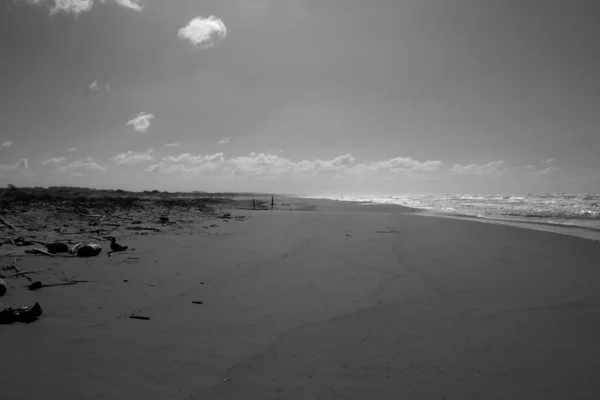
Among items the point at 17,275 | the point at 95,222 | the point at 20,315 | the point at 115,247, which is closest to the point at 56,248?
the point at 115,247

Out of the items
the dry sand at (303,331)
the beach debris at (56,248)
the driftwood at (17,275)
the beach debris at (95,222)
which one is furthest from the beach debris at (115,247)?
the beach debris at (95,222)

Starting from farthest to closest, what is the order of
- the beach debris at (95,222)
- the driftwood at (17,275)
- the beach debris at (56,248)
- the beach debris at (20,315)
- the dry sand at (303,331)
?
1. the beach debris at (95,222)
2. the beach debris at (56,248)
3. the driftwood at (17,275)
4. the beach debris at (20,315)
5. the dry sand at (303,331)

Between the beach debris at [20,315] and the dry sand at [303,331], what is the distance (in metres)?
0.15

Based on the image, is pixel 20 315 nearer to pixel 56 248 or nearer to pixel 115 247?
pixel 56 248

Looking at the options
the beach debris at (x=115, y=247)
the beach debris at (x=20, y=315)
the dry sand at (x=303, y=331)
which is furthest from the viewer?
the beach debris at (x=115, y=247)

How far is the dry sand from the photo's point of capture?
332 cm

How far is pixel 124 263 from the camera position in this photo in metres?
7.93

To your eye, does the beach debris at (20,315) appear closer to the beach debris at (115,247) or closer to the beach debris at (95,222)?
the beach debris at (115,247)

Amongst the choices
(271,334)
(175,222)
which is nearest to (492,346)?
(271,334)

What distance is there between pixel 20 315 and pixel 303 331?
14.3 feet

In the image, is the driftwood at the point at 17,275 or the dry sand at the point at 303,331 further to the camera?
the driftwood at the point at 17,275

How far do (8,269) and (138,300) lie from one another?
3.76 m

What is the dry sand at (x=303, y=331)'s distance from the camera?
3316 mm

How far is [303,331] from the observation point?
4.64 meters
